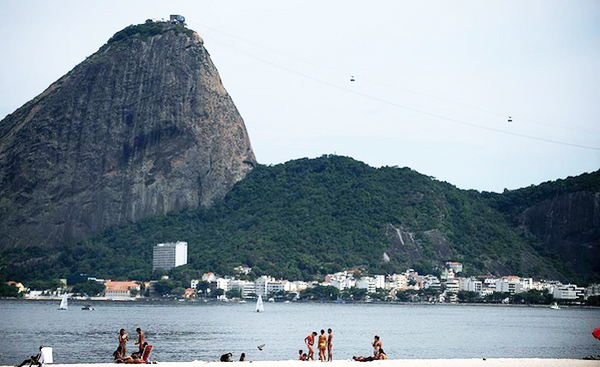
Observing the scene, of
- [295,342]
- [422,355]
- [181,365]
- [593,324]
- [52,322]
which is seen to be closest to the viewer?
[181,365]

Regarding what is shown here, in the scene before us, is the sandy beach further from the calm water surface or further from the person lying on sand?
the calm water surface

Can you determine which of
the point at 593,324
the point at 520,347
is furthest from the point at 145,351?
the point at 593,324

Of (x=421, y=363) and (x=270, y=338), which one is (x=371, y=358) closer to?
(x=421, y=363)

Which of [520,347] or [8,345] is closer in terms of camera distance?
[8,345]

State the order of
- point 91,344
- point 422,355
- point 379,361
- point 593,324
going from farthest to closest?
point 593,324, point 91,344, point 422,355, point 379,361

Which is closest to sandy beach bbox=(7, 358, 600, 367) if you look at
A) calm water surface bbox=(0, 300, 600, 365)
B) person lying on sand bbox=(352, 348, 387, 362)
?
person lying on sand bbox=(352, 348, 387, 362)

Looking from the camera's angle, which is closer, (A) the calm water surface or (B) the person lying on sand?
(B) the person lying on sand

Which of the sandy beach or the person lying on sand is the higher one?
the person lying on sand

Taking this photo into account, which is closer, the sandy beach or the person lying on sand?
the sandy beach

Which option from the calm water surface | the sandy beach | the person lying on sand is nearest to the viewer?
the sandy beach

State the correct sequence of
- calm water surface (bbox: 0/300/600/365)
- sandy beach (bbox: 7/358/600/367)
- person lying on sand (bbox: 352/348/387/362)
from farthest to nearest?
calm water surface (bbox: 0/300/600/365) < person lying on sand (bbox: 352/348/387/362) < sandy beach (bbox: 7/358/600/367)

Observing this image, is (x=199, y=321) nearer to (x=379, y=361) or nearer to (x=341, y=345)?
(x=341, y=345)
